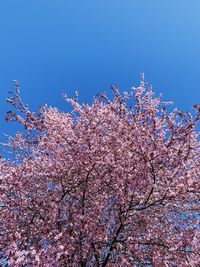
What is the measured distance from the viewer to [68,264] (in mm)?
8664

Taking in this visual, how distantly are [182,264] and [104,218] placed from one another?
2.74m

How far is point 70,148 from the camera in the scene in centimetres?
1069

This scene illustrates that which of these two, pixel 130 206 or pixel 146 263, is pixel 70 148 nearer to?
pixel 130 206

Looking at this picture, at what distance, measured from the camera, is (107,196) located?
381 inches

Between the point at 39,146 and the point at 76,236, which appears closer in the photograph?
the point at 76,236

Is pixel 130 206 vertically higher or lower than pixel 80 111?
lower

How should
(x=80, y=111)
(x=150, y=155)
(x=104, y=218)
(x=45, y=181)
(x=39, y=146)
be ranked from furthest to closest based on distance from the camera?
(x=80, y=111), (x=39, y=146), (x=45, y=181), (x=104, y=218), (x=150, y=155)

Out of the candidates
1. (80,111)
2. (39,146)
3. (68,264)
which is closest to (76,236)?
(68,264)

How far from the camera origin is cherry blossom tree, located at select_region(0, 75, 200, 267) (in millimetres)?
8258

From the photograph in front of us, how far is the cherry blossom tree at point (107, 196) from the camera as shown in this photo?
325 inches

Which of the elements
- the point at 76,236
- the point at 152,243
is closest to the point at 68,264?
the point at 76,236

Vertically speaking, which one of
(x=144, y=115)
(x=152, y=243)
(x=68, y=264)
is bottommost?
(x=68, y=264)

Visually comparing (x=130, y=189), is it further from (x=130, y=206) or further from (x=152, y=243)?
(x=152, y=243)

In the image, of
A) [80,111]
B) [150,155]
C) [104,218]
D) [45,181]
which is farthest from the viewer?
[80,111]
